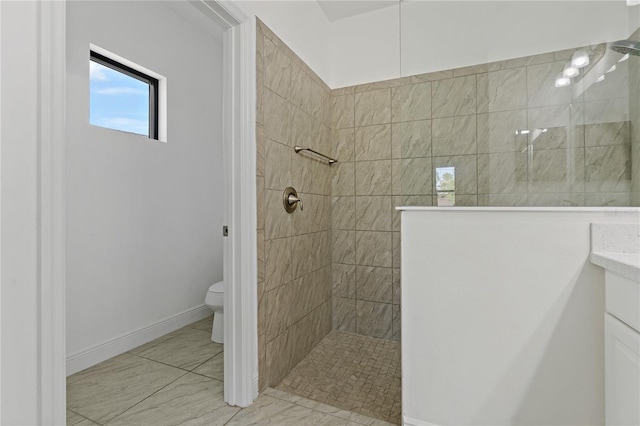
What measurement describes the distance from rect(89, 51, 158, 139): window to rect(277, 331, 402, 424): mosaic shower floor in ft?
7.00

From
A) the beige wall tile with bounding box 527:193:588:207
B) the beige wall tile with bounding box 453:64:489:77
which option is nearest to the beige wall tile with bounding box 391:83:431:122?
the beige wall tile with bounding box 453:64:489:77

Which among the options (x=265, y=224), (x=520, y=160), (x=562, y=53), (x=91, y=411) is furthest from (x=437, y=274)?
(x=91, y=411)

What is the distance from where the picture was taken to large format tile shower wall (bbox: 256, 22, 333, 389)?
5.68 feet

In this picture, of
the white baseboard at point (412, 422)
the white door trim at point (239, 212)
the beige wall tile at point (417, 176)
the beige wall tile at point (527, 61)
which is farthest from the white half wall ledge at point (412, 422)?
the beige wall tile at point (527, 61)

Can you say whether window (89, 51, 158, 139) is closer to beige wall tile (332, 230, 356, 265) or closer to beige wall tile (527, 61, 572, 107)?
beige wall tile (332, 230, 356, 265)

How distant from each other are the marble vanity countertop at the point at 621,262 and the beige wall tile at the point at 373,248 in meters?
1.46

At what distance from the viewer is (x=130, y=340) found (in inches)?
86.7

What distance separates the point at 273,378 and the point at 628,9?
2464mm

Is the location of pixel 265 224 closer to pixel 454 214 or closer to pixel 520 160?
pixel 454 214

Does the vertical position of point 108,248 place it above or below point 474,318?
above

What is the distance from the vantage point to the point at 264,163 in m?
1.73

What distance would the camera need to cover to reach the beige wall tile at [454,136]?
1521 millimetres

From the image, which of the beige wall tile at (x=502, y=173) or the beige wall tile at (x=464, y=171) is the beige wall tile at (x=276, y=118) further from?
the beige wall tile at (x=502, y=173)

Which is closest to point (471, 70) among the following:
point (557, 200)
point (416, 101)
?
point (416, 101)
